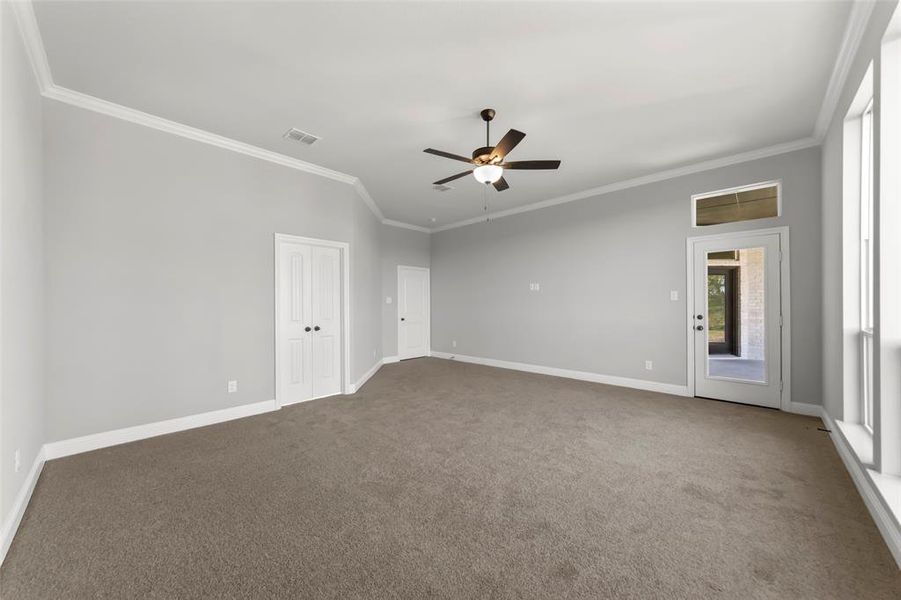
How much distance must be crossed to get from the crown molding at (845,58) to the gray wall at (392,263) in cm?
634

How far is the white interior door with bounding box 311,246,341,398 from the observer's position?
4.80 meters

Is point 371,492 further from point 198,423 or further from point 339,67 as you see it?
point 339,67

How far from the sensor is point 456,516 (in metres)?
2.20

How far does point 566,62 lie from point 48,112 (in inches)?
167

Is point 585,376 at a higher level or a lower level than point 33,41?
lower

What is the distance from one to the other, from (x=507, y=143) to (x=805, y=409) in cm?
447

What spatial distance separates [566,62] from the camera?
8.79 feet


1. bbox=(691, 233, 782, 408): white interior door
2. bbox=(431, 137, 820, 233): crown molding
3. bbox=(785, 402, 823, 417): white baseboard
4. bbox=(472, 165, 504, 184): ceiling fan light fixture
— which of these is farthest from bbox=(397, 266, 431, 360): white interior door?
bbox=(785, 402, 823, 417): white baseboard

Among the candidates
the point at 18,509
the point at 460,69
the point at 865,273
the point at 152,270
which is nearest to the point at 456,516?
the point at 18,509

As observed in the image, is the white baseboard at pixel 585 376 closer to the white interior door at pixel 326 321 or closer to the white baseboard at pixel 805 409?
the white baseboard at pixel 805 409

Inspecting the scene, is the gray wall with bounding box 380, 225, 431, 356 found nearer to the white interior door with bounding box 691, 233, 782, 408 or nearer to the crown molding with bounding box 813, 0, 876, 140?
the white interior door with bounding box 691, 233, 782, 408

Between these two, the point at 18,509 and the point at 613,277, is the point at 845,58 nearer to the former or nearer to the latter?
the point at 613,277

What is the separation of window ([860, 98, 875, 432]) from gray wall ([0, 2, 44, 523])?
595cm

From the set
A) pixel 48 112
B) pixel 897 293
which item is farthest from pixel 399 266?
pixel 897 293
